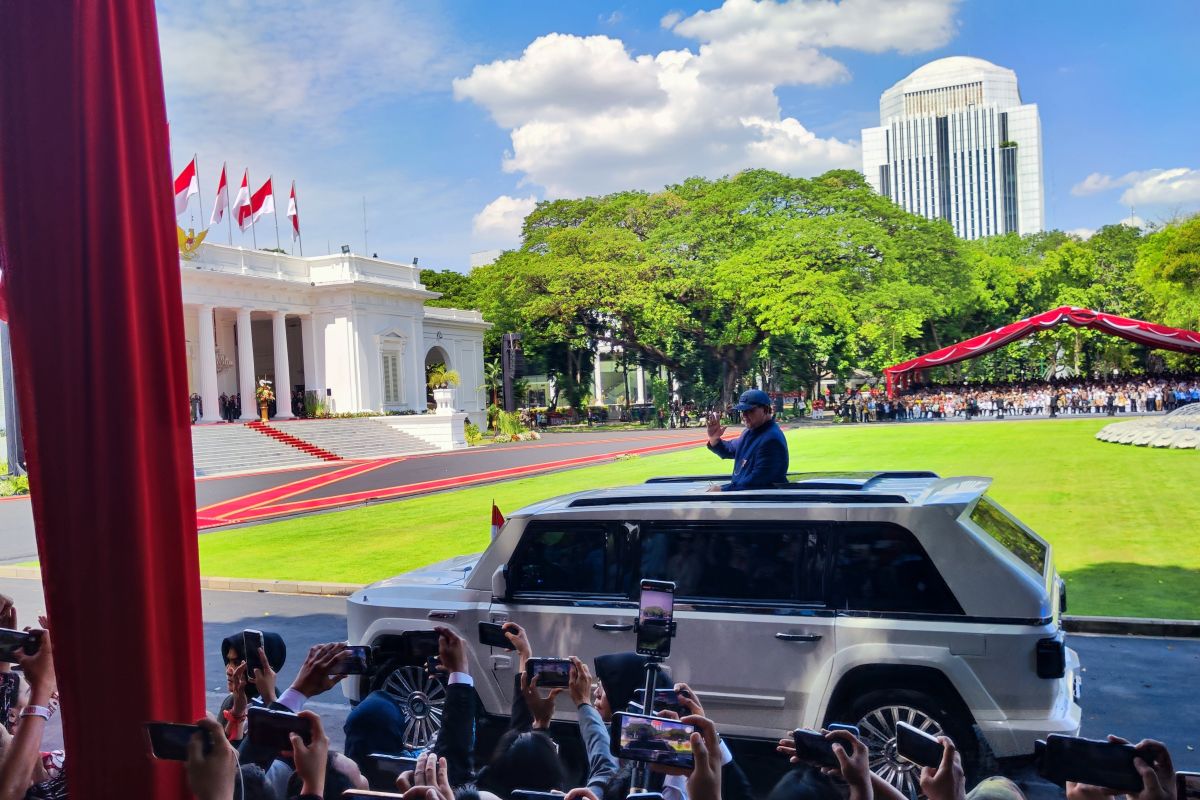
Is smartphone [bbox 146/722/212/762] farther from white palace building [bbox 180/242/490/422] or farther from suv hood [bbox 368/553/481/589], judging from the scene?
white palace building [bbox 180/242/490/422]

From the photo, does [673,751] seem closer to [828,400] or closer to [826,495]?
[826,495]

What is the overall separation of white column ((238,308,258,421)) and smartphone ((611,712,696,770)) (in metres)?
39.3

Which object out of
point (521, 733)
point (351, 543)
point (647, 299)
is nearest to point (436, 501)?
point (351, 543)

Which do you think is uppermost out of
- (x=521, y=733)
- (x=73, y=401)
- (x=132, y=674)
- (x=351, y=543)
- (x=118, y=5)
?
(x=118, y=5)

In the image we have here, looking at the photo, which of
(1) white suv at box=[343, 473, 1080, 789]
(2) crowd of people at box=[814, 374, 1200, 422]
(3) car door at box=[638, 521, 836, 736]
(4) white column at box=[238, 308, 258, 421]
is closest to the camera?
(1) white suv at box=[343, 473, 1080, 789]

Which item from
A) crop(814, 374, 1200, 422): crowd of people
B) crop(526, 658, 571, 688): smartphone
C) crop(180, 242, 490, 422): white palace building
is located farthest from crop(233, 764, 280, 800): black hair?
crop(814, 374, 1200, 422): crowd of people

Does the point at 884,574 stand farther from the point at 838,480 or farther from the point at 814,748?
the point at 814,748

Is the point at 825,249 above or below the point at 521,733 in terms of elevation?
above

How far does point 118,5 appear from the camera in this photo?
7.68 feet

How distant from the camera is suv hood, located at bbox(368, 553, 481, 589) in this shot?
568cm

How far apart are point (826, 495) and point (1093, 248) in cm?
6313

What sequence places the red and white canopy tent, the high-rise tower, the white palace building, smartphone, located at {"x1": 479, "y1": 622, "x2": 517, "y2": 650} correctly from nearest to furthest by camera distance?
smartphone, located at {"x1": 479, "y1": 622, "x2": 517, "y2": 650}, the high-rise tower, the red and white canopy tent, the white palace building

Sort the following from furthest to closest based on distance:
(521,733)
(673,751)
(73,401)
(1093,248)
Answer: (1093,248)
(521,733)
(73,401)
(673,751)

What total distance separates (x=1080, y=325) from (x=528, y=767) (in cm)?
4088
